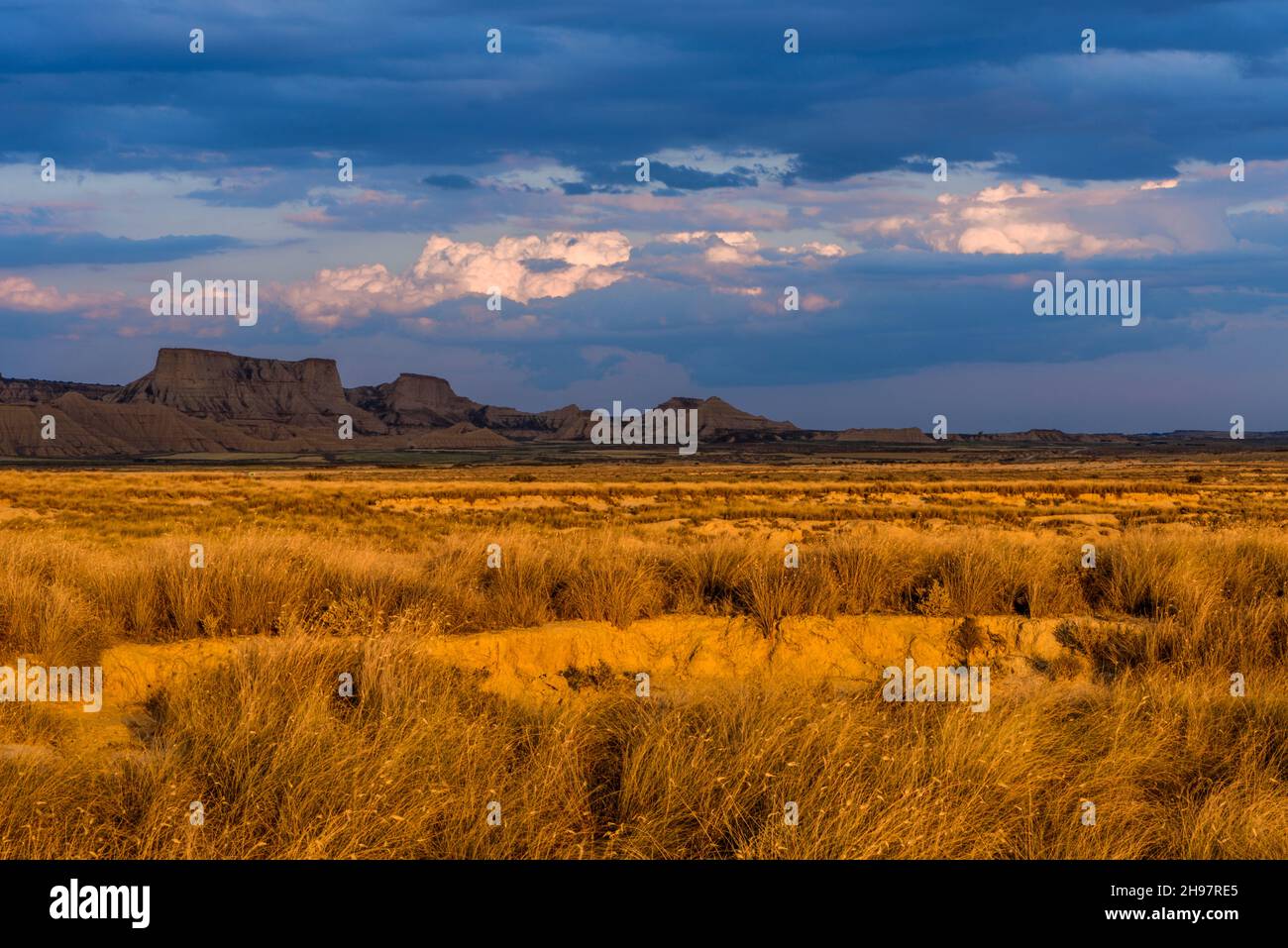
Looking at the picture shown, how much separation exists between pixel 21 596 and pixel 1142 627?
10028 millimetres

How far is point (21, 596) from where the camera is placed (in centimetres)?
788

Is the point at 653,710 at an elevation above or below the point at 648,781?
above

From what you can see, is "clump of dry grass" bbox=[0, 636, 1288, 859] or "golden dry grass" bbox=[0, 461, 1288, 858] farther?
"golden dry grass" bbox=[0, 461, 1288, 858]

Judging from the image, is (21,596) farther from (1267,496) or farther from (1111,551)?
(1267,496)

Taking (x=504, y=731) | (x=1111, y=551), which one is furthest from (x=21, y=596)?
(x=1111, y=551)

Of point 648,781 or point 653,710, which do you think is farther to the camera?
point 653,710

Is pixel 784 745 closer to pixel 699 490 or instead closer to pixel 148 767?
pixel 148 767

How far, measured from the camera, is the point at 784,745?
5324 millimetres

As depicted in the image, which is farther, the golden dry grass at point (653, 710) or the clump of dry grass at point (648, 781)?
the golden dry grass at point (653, 710)
